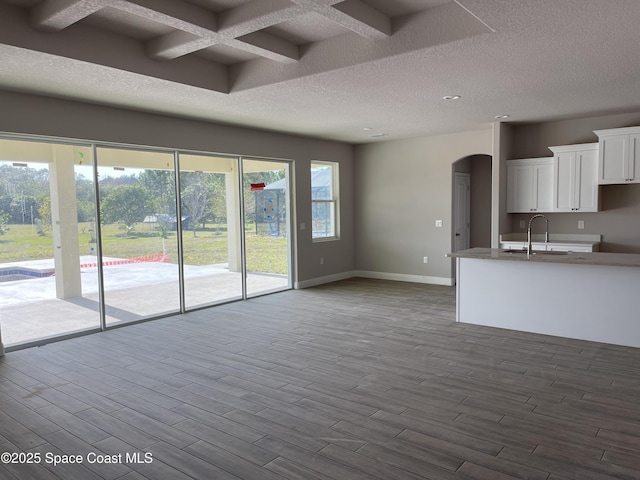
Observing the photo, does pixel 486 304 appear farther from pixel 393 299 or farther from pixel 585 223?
pixel 585 223

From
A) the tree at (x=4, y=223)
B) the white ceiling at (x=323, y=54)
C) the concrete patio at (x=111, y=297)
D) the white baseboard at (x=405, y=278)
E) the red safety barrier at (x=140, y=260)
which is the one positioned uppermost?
the white ceiling at (x=323, y=54)

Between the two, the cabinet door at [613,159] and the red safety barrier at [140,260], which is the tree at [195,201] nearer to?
the red safety barrier at [140,260]

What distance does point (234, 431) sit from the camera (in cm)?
300

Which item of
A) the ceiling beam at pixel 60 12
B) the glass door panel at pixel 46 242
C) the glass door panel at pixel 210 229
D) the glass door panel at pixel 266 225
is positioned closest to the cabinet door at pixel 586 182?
the glass door panel at pixel 266 225

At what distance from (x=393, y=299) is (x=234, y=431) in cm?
435

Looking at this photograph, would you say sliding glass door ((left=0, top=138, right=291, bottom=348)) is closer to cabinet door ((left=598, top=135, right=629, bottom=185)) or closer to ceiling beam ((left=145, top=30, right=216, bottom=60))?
ceiling beam ((left=145, top=30, right=216, bottom=60))

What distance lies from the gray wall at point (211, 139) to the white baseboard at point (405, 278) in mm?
344

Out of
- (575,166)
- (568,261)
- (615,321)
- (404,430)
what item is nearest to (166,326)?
(404,430)

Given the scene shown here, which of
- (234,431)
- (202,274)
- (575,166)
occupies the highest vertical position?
(575,166)

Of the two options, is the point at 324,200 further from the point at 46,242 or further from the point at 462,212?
the point at 46,242

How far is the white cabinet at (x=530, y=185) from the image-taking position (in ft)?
22.4

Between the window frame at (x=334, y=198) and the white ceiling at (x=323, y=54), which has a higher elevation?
the white ceiling at (x=323, y=54)

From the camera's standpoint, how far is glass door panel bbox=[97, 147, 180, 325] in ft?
18.2

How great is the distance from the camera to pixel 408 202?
337 inches
